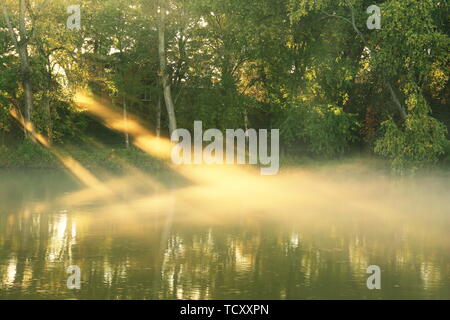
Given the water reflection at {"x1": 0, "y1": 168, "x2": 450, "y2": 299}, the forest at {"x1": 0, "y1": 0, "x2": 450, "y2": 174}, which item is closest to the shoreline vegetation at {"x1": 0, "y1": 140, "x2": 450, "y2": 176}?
the forest at {"x1": 0, "y1": 0, "x2": 450, "y2": 174}

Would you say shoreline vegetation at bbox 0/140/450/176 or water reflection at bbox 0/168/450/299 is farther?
shoreline vegetation at bbox 0/140/450/176

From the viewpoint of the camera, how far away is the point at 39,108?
43.3 metres

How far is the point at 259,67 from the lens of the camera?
4372 cm

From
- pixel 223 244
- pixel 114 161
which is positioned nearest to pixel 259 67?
pixel 114 161

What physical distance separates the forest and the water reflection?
6752 millimetres

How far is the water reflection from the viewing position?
11.7 metres

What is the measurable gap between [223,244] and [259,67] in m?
28.8

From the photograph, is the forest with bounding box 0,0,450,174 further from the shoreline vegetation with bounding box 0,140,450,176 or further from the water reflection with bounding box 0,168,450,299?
the water reflection with bounding box 0,168,450,299

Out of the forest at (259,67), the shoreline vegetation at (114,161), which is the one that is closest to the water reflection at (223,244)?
the forest at (259,67)

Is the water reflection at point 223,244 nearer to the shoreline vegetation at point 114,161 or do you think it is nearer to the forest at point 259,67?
the forest at point 259,67

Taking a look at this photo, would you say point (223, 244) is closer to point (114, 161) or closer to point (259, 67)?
point (114, 161)
